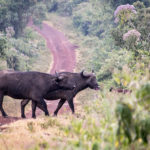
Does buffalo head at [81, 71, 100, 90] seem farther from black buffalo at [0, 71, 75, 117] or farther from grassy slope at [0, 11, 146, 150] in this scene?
grassy slope at [0, 11, 146, 150]

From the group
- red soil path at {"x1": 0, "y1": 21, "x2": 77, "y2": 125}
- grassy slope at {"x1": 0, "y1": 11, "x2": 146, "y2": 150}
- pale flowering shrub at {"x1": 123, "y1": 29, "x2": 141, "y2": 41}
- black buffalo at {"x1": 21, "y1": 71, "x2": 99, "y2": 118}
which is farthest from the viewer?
red soil path at {"x1": 0, "y1": 21, "x2": 77, "y2": 125}

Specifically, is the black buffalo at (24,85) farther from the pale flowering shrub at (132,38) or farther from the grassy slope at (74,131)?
the pale flowering shrub at (132,38)

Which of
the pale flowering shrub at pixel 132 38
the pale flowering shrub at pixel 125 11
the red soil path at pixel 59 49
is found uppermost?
the pale flowering shrub at pixel 125 11

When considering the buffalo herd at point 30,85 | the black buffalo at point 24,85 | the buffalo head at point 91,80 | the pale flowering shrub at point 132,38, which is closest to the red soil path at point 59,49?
the pale flowering shrub at point 132,38

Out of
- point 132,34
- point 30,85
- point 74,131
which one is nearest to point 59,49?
point 132,34

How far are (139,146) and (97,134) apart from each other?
887 millimetres

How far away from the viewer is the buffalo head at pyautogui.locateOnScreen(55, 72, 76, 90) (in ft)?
49.8

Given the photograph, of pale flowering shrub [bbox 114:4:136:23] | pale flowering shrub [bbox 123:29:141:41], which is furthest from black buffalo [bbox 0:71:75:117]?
pale flowering shrub [bbox 114:4:136:23]

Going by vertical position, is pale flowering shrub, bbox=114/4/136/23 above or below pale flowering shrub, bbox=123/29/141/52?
above

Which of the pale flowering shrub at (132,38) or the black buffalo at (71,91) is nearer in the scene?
the black buffalo at (71,91)

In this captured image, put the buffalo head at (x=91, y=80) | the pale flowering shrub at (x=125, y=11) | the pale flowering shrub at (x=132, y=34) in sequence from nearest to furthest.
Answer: the buffalo head at (x=91, y=80), the pale flowering shrub at (x=132, y=34), the pale flowering shrub at (x=125, y=11)

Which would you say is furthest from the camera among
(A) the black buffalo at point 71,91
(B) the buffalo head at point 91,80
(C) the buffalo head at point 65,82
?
(B) the buffalo head at point 91,80

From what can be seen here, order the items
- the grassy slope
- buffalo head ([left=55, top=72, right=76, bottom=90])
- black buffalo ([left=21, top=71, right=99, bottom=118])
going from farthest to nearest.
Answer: black buffalo ([left=21, top=71, right=99, bottom=118]), buffalo head ([left=55, top=72, right=76, bottom=90]), the grassy slope

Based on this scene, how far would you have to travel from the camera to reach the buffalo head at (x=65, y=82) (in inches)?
597
